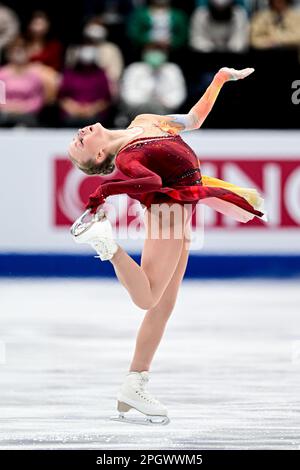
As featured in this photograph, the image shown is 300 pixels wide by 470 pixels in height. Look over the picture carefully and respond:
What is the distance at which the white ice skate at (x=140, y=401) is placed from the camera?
4.33 m

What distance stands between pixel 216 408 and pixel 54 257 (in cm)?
433

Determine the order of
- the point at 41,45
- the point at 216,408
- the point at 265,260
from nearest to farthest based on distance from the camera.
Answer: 1. the point at 216,408
2. the point at 265,260
3. the point at 41,45

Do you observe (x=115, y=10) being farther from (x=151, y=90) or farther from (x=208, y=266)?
(x=208, y=266)

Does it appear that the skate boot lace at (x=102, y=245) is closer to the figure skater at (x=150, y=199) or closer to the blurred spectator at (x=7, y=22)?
the figure skater at (x=150, y=199)

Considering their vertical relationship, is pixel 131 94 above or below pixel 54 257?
above

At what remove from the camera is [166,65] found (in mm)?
9320

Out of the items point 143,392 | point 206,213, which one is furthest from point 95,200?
point 206,213

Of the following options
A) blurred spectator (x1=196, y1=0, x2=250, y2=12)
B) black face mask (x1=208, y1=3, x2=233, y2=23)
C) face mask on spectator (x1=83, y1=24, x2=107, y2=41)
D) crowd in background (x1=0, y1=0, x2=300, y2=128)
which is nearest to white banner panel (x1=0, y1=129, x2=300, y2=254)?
crowd in background (x1=0, y1=0, x2=300, y2=128)

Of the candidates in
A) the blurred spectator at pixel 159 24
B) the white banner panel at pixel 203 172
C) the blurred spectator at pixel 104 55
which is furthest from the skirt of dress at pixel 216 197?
the blurred spectator at pixel 159 24

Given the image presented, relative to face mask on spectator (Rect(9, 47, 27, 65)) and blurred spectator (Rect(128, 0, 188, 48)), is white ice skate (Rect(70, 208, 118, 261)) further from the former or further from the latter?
blurred spectator (Rect(128, 0, 188, 48))

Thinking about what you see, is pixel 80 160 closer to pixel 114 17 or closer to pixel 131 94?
pixel 131 94

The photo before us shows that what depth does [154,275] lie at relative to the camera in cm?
415

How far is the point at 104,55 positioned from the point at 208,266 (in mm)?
1976
